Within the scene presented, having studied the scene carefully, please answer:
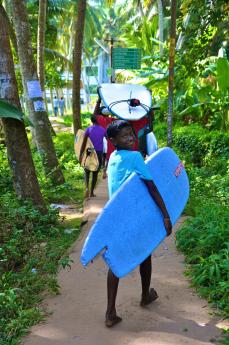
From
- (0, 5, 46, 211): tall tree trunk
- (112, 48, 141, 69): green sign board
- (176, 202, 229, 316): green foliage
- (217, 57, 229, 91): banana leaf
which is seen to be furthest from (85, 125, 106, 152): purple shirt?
(112, 48, 141, 69): green sign board

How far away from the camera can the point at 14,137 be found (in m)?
5.68

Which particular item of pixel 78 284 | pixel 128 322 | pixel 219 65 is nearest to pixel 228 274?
pixel 128 322

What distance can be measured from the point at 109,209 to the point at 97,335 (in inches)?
36.9

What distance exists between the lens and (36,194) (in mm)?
6043

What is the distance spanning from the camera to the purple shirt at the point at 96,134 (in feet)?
24.8

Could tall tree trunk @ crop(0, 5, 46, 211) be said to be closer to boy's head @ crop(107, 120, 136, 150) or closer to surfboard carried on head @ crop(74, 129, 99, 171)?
surfboard carried on head @ crop(74, 129, 99, 171)

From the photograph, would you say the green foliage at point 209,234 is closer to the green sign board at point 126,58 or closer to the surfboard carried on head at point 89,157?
the surfboard carried on head at point 89,157

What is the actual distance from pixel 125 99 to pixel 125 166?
362 cm

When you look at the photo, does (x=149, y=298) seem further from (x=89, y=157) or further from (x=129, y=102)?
(x=89, y=157)

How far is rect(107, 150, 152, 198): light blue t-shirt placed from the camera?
3279mm

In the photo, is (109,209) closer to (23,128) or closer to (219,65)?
(23,128)

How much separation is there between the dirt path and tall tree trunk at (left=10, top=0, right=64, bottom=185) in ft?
11.2

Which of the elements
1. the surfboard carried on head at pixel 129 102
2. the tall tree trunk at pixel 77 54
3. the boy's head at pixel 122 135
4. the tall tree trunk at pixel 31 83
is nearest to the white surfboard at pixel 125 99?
the surfboard carried on head at pixel 129 102

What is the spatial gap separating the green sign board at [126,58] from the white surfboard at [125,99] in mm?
4023
